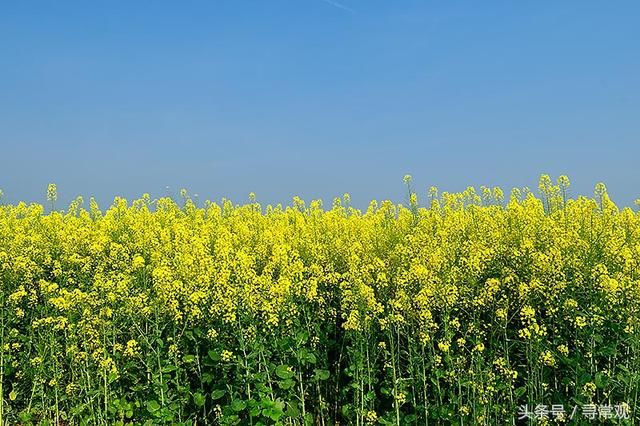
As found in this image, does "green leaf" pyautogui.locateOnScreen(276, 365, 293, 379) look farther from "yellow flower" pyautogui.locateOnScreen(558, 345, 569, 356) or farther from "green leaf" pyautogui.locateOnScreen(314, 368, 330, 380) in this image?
"yellow flower" pyautogui.locateOnScreen(558, 345, 569, 356)

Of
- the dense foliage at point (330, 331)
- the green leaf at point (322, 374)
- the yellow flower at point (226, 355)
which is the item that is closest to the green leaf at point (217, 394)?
the dense foliage at point (330, 331)

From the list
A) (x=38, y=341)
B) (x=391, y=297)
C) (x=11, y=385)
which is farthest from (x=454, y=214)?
(x=11, y=385)

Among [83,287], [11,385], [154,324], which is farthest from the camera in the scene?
[11,385]

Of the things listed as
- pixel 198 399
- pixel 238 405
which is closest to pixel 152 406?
pixel 198 399

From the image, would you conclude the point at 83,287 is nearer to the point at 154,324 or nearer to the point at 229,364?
the point at 154,324

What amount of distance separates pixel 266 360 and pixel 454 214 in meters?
3.85

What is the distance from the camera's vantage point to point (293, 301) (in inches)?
217

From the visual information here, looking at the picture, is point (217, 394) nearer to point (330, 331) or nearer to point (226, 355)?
point (226, 355)

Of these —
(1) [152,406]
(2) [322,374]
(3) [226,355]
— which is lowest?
(1) [152,406]

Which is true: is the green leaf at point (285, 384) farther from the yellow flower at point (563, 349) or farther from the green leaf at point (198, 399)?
the yellow flower at point (563, 349)

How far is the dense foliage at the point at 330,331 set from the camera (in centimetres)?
482

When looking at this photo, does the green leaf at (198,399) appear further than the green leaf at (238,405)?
Yes

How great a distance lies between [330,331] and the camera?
572 centimetres

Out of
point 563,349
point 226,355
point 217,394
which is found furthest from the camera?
point 217,394
